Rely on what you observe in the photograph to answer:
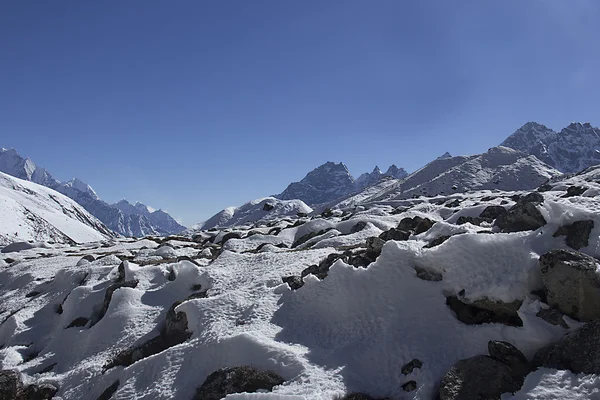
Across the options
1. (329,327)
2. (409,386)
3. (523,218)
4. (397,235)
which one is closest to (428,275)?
(329,327)

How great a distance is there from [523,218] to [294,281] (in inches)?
473

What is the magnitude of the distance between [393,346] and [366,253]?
23.2 feet

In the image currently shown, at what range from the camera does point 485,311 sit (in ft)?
45.1

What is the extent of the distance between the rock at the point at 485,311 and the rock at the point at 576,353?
1.60 meters

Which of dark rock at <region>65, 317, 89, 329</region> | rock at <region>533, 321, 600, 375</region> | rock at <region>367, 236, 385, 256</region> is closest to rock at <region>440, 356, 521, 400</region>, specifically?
rock at <region>533, 321, 600, 375</region>

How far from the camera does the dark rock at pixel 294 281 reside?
19.2m

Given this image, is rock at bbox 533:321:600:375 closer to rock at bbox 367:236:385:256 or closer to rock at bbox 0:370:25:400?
rock at bbox 367:236:385:256

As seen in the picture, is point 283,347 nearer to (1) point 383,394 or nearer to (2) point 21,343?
(1) point 383,394

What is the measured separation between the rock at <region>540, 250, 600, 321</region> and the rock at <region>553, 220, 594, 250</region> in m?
1.89

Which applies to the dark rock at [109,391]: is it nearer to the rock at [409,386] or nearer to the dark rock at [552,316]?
the rock at [409,386]

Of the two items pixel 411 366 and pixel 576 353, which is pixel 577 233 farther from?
pixel 411 366

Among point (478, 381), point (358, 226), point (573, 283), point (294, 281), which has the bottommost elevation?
point (478, 381)

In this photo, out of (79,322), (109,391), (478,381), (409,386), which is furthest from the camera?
(79,322)

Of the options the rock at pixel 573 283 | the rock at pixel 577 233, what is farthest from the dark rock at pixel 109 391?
the rock at pixel 577 233
